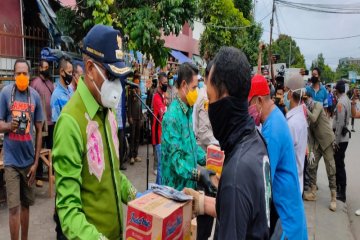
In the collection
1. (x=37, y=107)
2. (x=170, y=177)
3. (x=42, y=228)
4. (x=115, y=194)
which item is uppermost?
(x=37, y=107)

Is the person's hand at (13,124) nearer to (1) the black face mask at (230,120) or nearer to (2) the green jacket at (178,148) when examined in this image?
(2) the green jacket at (178,148)

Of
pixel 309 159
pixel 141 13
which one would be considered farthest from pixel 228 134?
pixel 141 13

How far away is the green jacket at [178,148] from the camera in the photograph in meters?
2.99

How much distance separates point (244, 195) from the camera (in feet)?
4.48

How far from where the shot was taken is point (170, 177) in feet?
10.3

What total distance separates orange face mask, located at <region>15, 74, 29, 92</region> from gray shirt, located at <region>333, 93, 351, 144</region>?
5414 millimetres

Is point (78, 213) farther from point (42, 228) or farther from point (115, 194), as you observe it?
point (42, 228)

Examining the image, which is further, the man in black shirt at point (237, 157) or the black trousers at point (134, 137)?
the black trousers at point (134, 137)

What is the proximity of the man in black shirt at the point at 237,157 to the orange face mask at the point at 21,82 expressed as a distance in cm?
300

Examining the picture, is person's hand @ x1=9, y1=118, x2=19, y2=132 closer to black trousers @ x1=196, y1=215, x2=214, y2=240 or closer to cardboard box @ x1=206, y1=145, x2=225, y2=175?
cardboard box @ x1=206, y1=145, x2=225, y2=175

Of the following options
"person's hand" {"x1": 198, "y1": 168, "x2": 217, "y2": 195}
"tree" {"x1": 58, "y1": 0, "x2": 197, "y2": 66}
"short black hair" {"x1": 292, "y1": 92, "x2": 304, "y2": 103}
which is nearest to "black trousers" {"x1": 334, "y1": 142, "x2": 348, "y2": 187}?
"short black hair" {"x1": 292, "y1": 92, "x2": 304, "y2": 103}

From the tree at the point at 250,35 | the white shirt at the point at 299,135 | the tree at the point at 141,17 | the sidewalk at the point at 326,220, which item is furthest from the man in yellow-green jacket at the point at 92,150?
the tree at the point at 250,35

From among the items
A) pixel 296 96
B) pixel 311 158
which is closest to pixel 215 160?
pixel 296 96

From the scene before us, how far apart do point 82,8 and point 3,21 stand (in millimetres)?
1878
